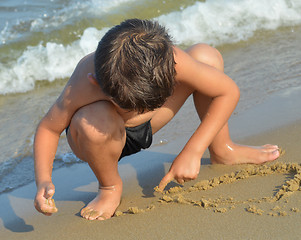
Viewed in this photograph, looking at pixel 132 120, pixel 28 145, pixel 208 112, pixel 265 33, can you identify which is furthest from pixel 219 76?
pixel 265 33

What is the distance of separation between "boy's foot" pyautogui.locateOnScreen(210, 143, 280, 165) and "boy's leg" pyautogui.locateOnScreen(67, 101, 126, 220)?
0.57 m

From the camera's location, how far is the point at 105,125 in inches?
76.6

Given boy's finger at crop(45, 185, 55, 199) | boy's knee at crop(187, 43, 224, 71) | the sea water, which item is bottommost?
the sea water

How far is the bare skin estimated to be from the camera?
1944 mm

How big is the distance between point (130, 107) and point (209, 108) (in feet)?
1.82

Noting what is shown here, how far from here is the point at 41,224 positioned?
6.63 ft

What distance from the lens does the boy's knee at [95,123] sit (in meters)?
1.92

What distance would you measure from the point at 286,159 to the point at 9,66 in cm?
355

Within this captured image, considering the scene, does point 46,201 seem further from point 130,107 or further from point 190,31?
point 190,31

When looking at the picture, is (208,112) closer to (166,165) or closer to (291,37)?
(166,165)

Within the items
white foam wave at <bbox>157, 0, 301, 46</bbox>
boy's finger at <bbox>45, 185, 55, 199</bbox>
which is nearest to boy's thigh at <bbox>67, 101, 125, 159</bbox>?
boy's finger at <bbox>45, 185, 55, 199</bbox>

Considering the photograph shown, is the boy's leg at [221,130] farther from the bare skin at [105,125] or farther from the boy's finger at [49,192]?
the boy's finger at [49,192]

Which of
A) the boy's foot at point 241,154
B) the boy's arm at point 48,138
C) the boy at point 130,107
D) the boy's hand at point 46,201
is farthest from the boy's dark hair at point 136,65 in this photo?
the boy's foot at point 241,154

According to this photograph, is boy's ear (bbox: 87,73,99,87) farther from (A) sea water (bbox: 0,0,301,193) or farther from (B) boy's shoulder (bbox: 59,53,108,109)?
(A) sea water (bbox: 0,0,301,193)
